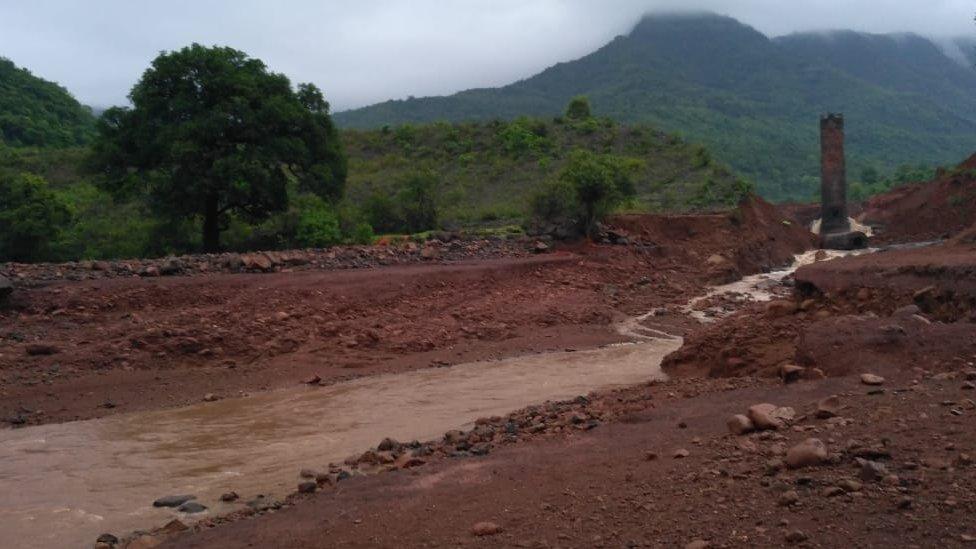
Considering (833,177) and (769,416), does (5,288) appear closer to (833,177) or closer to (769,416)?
(769,416)

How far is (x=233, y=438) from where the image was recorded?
33.3ft

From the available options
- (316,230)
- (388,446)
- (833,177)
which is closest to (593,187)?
(316,230)

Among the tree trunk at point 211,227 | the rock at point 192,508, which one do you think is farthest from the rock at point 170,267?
the rock at point 192,508

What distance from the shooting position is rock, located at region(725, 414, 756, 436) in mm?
6406

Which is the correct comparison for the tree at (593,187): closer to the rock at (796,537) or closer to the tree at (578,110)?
the rock at (796,537)

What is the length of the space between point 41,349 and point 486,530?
418 inches

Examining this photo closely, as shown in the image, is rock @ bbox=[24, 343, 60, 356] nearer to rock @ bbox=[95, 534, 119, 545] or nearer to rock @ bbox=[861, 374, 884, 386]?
rock @ bbox=[95, 534, 119, 545]

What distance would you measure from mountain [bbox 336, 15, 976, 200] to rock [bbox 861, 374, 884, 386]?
56.6 m

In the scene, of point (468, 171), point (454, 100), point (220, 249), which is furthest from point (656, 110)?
point (220, 249)

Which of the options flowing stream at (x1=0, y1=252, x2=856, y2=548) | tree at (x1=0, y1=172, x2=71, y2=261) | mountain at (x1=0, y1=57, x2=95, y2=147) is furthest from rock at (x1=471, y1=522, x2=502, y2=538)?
mountain at (x1=0, y1=57, x2=95, y2=147)

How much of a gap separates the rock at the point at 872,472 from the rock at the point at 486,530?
2172 millimetres

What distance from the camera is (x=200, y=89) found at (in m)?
22.2

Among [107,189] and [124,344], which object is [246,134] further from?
[124,344]

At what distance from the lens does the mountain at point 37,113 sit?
45.6 meters
